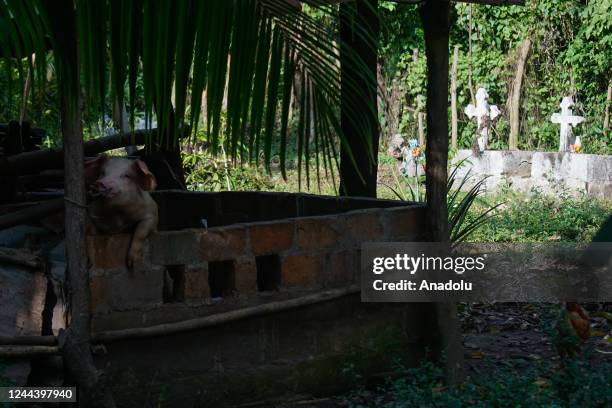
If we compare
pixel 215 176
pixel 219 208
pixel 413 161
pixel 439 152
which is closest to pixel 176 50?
pixel 439 152

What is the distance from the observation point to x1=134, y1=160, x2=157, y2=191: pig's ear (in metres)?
4.09

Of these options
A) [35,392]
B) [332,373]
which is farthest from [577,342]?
[35,392]

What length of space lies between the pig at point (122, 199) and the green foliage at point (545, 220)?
5025mm

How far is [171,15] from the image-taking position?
283 centimetres

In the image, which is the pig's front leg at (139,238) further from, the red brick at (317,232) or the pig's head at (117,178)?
the red brick at (317,232)

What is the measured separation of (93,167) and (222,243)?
2.16 feet

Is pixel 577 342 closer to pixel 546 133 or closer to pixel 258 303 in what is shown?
pixel 258 303

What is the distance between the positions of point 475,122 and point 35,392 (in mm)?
11667

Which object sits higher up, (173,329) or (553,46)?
(553,46)

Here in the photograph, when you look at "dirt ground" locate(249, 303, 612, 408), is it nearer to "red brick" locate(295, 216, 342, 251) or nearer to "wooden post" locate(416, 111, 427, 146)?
"red brick" locate(295, 216, 342, 251)

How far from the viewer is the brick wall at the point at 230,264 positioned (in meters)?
4.10

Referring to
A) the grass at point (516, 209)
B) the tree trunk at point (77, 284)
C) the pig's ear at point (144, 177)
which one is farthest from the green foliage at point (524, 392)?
the grass at point (516, 209)

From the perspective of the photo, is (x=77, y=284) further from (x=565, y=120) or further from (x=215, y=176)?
(x=565, y=120)

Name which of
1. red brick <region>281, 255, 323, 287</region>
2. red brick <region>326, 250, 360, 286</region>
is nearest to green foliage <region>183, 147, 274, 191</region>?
red brick <region>326, 250, 360, 286</region>
